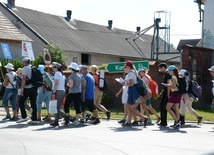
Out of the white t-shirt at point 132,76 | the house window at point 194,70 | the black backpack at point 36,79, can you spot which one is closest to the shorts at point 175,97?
the white t-shirt at point 132,76

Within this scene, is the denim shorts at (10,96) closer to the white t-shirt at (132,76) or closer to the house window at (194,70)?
the white t-shirt at (132,76)

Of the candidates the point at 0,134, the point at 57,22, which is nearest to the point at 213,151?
the point at 0,134

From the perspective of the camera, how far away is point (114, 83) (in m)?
22.7

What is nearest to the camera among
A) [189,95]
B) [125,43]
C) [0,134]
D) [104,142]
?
[104,142]

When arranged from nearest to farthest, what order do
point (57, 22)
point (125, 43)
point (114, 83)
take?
point (114, 83)
point (57, 22)
point (125, 43)

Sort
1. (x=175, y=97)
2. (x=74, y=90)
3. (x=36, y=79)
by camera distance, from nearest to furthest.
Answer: (x=175, y=97), (x=74, y=90), (x=36, y=79)

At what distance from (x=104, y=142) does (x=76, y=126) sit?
11.5 ft

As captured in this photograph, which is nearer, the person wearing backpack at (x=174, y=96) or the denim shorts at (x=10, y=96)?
the person wearing backpack at (x=174, y=96)

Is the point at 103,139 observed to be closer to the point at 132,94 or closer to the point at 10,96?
the point at 132,94

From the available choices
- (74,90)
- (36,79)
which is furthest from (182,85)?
(36,79)

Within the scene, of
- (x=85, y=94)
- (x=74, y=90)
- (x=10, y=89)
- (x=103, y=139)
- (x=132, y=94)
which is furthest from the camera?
(x=10, y=89)

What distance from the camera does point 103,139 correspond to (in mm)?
11836

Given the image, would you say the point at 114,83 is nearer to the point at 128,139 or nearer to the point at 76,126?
the point at 76,126

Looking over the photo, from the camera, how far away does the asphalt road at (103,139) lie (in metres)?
10.1
